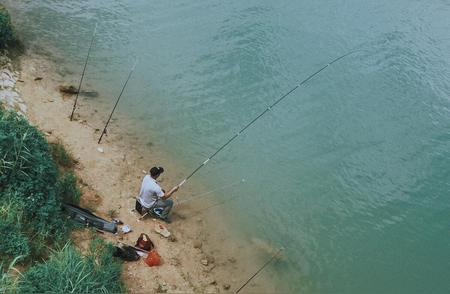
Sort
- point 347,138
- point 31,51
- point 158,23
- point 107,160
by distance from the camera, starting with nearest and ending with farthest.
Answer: point 107,160 → point 347,138 → point 31,51 → point 158,23

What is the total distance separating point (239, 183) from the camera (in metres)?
11.1

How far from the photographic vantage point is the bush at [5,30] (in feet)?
41.9

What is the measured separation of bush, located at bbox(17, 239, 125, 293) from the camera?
605 centimetres

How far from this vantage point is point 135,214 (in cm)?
938

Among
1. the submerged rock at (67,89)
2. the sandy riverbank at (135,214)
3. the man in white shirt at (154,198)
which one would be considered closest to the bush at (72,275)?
the sandy riverbank at (135,214)

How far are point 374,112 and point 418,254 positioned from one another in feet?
18.8


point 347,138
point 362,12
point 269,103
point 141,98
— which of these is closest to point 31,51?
point 141,98

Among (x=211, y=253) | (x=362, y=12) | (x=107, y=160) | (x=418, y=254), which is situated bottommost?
(x=107, y=160)

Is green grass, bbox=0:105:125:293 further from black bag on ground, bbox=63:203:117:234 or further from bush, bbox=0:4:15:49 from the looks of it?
bush, bbox=0:4:15:49

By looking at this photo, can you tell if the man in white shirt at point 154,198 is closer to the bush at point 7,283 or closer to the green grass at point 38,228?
the green grass at point 38,228

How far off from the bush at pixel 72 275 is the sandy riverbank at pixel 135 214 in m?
0.71

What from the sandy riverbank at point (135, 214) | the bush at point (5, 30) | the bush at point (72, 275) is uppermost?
the bush at point (72, 275)

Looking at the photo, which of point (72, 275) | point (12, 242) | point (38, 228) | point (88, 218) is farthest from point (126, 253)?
point (12, 242)

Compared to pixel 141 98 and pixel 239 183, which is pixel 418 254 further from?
pixel 141 98
